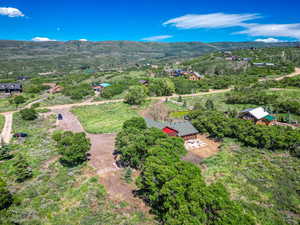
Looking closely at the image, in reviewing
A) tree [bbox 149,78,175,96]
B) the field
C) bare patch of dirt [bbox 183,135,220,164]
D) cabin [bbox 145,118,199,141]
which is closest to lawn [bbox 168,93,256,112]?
tree [bbox 149,78,175,96]

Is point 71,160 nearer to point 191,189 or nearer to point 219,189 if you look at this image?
point 191,189

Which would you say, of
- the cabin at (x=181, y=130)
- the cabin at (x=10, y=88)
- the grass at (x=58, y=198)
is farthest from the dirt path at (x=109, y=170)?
the cabin at (x=10, y=88)

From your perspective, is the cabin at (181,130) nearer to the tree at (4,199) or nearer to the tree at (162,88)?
the tree at (4,199)

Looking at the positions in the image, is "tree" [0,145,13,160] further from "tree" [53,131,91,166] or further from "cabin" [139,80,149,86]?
"cabin" [139,80,149,86]

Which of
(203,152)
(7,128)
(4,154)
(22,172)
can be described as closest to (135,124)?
(203,152)

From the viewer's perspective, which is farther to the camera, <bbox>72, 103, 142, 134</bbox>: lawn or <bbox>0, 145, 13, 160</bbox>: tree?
<bbox>72, 103, 142, 134</bbox>: lawn

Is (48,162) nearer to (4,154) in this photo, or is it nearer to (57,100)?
(4,154)
